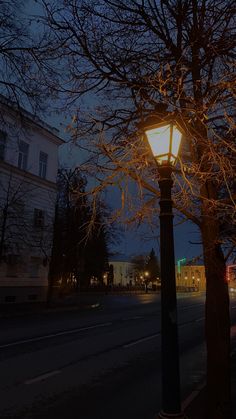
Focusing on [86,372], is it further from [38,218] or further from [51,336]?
[38,218]

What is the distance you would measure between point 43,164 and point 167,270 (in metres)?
33.3

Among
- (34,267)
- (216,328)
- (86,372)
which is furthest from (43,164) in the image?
(216,328)

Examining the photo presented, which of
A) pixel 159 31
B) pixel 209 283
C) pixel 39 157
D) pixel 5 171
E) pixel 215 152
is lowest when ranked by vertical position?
pixel 209 283

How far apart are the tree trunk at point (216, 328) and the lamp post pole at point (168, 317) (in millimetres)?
1210

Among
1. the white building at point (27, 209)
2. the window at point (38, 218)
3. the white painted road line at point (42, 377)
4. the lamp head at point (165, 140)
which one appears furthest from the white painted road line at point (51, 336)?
the window at point (38, 218)

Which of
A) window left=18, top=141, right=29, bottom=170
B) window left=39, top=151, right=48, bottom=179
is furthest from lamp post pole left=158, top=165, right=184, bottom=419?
window left=39, top=151, right=48, bottom=179

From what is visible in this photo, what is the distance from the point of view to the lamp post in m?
4.00

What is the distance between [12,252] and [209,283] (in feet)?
92.2

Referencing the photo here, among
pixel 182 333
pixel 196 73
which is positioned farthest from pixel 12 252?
pixel 196 73

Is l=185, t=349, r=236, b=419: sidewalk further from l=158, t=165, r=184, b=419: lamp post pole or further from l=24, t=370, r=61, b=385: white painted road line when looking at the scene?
l=24, t=370, r=61, b=385: white painted road line

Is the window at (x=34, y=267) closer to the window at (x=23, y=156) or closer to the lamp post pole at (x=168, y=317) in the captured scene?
the window at (x=23, y=156)

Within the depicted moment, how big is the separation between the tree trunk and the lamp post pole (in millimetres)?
1210

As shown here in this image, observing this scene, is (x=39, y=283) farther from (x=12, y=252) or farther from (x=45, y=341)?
(x=45, y=341)

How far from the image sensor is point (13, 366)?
982 cm
